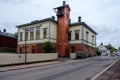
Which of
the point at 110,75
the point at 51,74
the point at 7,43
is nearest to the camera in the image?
the point at 110,75

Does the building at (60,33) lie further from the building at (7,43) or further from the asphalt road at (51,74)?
the asphalt road at (51,74)

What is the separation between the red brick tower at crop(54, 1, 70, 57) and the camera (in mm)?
44094

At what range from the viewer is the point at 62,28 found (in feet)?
146

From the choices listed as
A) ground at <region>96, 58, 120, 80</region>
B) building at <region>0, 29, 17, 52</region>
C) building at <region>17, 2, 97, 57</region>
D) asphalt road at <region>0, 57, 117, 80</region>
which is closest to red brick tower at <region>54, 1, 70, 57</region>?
building at <region>17, 2, 97, 57</region>

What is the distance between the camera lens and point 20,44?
164 feet

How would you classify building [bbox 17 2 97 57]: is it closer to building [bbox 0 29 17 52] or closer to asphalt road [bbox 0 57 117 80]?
building [bbox 0 29 17 52]

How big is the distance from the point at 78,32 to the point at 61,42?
16.4ft

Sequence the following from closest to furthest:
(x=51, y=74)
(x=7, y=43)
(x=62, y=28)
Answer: (x=51, y=74), (x=62, y=28), (x=7, y=43)

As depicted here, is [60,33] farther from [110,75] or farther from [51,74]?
[110,75]

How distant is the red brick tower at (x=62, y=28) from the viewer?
145 ft

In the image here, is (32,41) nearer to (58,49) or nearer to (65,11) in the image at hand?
(58,49)

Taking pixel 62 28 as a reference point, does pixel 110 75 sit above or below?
below

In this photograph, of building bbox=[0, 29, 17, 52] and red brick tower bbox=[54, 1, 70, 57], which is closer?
red brick tower bbox=[54, 1, 70, 57]

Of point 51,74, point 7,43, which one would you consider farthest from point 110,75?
point 7,43
